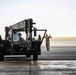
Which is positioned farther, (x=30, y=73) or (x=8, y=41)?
(x=8, y=41)

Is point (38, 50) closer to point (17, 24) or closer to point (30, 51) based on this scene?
point (30, 51)

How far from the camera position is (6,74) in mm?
13641

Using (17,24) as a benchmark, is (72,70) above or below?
below

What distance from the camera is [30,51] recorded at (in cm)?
2016

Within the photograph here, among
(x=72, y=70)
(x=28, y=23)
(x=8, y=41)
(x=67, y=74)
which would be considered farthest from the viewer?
(x=8, y=41)

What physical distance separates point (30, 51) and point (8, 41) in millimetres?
1508

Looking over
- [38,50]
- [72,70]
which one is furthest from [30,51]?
[72,70]

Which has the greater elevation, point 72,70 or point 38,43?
point 38,43

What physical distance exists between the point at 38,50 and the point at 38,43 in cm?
43

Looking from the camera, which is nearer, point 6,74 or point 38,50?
point 6,74

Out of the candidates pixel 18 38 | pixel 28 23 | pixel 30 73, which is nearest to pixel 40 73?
pixel 30 73

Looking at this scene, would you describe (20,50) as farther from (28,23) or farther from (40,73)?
(40,73)

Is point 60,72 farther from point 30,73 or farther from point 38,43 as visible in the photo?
point 38,43

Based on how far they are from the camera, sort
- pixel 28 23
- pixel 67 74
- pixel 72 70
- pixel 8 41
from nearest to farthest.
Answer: pixel 67 74, pixel 72 70, pixel 28 23, pixel 8 41
